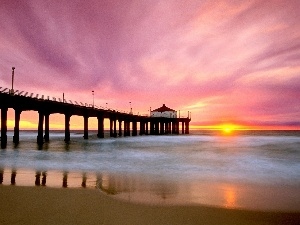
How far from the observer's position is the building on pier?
104 metres

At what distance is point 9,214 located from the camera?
5.87 metres

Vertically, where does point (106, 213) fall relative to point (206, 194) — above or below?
above

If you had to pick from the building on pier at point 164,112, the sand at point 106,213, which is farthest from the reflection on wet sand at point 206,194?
the building on pier at point 164,112

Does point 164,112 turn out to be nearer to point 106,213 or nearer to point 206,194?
point 206,194

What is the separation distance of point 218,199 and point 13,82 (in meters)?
34.8

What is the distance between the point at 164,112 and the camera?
10444 centimetres

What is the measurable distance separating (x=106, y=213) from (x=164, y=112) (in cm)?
9853

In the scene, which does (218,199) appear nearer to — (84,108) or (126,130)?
(84,108)

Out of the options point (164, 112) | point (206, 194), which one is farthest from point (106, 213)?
point (164, 112)

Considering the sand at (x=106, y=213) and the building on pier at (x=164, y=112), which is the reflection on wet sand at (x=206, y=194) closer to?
the sand at (x=106, y=213)

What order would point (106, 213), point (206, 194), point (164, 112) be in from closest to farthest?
point (106, 213), point (206, 194), point (164, 112)

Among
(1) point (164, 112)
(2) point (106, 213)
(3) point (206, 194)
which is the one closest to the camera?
(2) point (106, 213)

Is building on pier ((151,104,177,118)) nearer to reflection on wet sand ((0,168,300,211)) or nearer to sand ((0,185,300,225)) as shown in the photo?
reflection on wet sand ((0,168,300,211))

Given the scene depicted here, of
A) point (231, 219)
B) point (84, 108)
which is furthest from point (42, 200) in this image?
point (84, 108)
